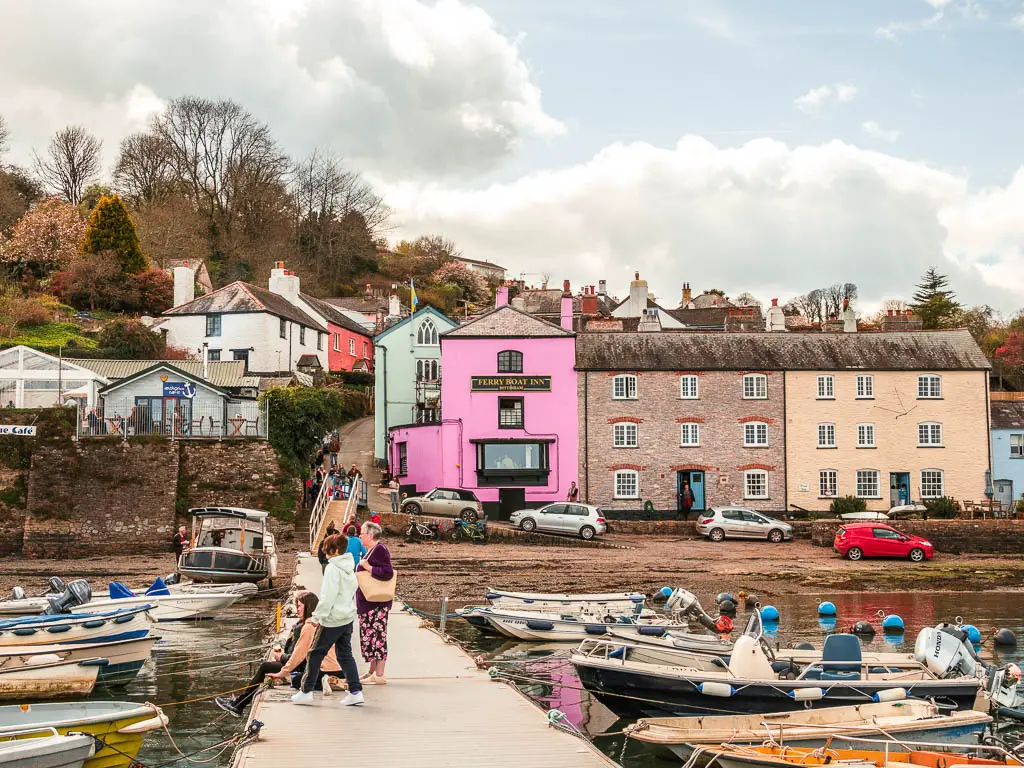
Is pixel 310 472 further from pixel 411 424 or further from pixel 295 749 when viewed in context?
pixel 295 749

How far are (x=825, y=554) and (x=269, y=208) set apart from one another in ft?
202

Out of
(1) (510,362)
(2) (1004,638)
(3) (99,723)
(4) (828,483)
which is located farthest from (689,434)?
(3) (99,723)

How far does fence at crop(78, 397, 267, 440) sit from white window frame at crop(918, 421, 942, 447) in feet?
96.4

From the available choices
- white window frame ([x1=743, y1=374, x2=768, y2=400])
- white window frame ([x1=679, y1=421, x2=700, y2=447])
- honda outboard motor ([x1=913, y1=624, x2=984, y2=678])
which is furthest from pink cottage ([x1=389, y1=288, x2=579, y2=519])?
honda outboard motor ([x1=913, y1=624, x2=984, y2=678])

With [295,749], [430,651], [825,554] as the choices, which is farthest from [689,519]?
[295,749]

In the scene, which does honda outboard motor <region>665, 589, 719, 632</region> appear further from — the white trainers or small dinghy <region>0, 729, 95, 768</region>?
small dinghy <region>0, 729, 95, 768</region>

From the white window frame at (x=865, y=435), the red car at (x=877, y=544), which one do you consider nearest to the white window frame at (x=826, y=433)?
the white window frame at (x=865, y=435)

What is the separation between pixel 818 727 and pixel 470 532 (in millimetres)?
25943

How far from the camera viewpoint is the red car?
38031mm

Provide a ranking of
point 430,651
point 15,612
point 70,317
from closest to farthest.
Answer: point 430,651, point 15,612, point 70,317

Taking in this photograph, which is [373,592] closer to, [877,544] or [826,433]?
[877,544]

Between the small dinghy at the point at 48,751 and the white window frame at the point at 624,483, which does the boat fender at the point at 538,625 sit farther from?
the white window frame at the point at 624,483

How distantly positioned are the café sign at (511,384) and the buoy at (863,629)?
23124 mm

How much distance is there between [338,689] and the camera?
1298 cm
